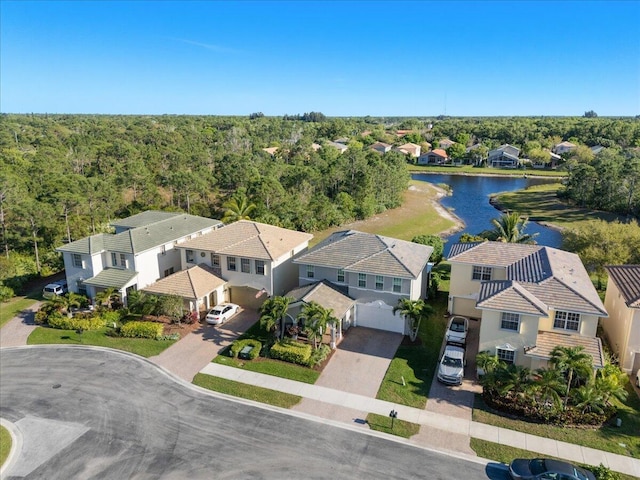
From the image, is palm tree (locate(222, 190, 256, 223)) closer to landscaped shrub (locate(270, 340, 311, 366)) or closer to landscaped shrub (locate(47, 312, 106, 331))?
landscaped shrub (locate(47, 312, 106, 331))

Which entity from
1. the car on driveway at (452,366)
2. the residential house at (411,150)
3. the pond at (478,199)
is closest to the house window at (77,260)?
the car on driveway at (452,366)

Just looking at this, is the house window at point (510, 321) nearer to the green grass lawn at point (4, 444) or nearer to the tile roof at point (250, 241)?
the tile roof at point (250, 241)

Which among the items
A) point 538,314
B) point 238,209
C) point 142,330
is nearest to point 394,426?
point 538,314

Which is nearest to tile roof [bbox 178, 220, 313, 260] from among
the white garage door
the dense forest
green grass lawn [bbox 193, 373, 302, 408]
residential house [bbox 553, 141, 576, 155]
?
the white garage door

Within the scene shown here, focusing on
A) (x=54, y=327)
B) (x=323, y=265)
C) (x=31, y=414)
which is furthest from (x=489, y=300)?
(x=54, y=327)

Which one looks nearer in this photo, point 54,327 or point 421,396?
point 421,396

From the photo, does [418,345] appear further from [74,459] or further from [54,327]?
[54,327]
